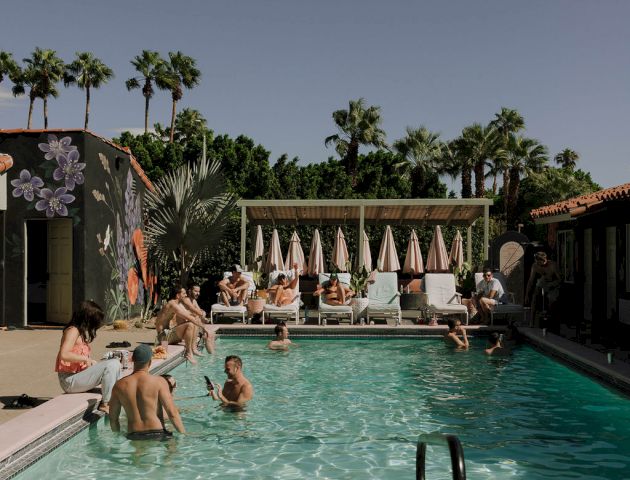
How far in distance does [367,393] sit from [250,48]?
11.8m

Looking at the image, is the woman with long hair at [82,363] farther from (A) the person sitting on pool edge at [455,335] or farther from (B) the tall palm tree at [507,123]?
(B) the tall palm tree at [507,123]

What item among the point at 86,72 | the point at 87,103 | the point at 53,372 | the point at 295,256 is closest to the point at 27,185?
the point at 53,372

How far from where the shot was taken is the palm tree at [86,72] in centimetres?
4650

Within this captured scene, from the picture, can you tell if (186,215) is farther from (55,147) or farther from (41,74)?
(41,74)

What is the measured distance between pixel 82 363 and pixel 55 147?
7.53m

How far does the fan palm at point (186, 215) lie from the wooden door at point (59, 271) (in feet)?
7.77

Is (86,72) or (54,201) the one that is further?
(86,72)

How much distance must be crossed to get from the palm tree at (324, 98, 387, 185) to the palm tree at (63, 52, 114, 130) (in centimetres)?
1716

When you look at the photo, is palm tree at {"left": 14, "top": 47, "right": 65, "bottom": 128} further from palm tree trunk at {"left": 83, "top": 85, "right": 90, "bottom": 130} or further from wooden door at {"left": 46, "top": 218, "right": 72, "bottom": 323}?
wooden door at {"left": 46, "top": 218, "right": 72, "bottom": 323}

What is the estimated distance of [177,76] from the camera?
4806 cm

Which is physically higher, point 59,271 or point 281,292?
point 59,271

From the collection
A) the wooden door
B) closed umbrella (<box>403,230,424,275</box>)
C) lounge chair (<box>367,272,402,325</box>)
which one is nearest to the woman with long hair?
the wooden door

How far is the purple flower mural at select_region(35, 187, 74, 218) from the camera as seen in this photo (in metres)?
12.6

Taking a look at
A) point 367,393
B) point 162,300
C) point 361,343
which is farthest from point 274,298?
point 367,393
